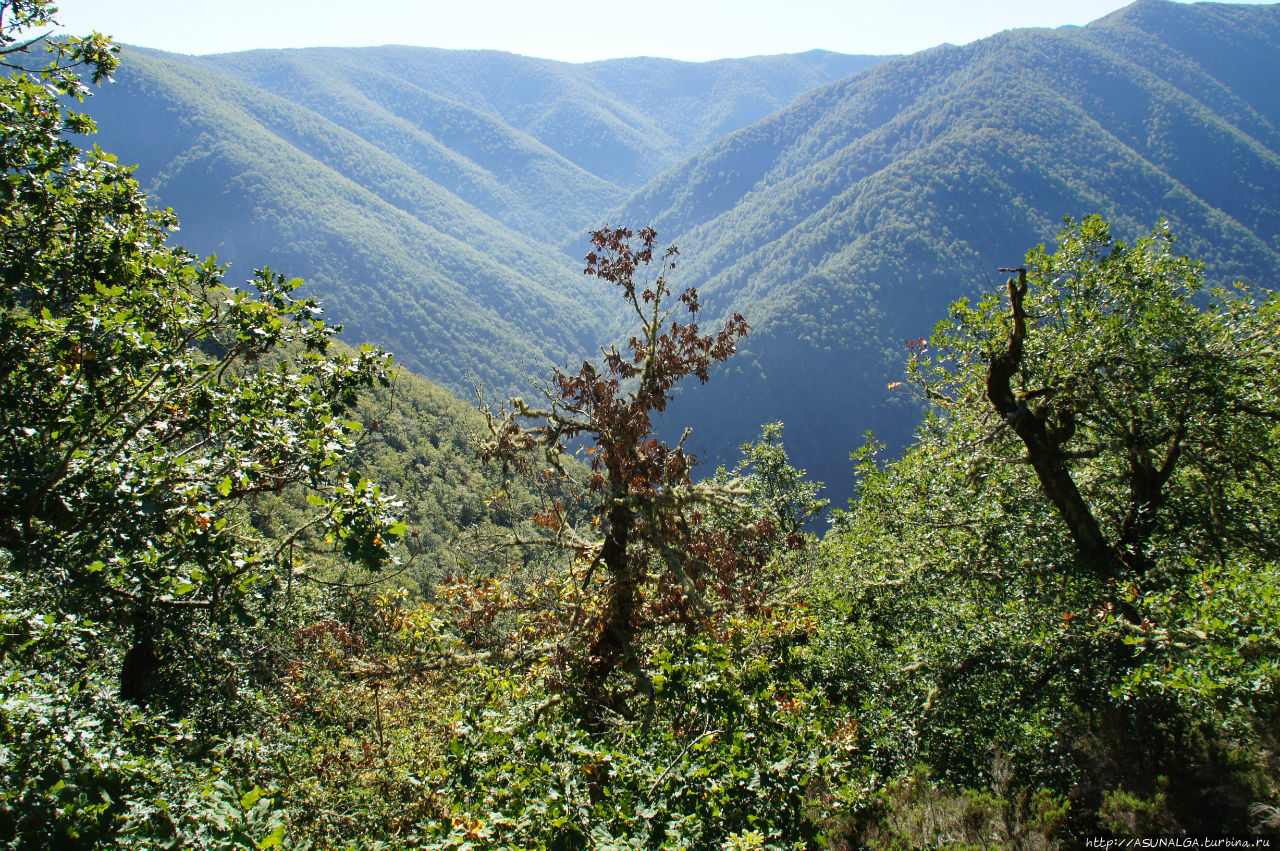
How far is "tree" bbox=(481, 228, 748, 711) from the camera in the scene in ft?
28.3

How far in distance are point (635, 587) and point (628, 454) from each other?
1826mm

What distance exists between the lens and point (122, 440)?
13.9 ft

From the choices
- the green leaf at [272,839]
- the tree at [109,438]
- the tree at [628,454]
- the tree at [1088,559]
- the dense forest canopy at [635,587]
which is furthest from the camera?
the tree at [628,454]

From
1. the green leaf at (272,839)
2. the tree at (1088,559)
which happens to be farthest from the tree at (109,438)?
the tree at (1088,559)

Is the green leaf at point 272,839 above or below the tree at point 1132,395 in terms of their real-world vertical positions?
below

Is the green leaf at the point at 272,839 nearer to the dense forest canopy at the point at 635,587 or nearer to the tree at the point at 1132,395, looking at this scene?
the dense forest canopy at the point at 635,587

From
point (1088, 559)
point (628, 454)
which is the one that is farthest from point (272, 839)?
point (1088, 559)

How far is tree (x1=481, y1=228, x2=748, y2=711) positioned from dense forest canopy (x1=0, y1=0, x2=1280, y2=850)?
0.06 meters

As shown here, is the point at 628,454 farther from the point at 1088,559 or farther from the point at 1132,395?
the point at 1132,395

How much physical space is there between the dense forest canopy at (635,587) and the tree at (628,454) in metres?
0.06

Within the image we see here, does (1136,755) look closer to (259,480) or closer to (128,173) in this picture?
(259,480)

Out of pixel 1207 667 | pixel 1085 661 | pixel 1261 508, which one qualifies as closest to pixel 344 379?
pixel 1207 667

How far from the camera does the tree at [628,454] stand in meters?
8.62

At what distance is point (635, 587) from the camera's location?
8758 millimetres
